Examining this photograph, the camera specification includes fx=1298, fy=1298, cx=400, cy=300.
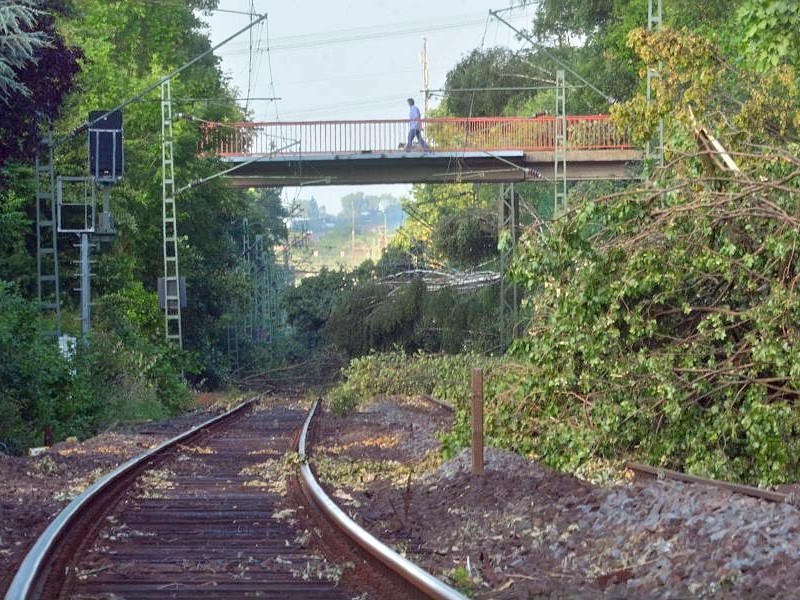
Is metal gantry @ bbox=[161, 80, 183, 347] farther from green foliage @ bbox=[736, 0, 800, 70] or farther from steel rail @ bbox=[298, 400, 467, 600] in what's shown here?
steel rail @ bbox=[298, 400, 467, 600]

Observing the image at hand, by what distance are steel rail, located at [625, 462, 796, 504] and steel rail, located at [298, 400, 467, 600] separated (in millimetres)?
3184

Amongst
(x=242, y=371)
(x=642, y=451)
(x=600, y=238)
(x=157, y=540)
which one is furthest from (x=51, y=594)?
(x=242, y=371)

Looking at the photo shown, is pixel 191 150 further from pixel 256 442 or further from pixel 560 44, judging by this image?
pixel 256 442

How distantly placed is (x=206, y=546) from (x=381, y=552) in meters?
1.91

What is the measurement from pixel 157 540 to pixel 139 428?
49.4 feet

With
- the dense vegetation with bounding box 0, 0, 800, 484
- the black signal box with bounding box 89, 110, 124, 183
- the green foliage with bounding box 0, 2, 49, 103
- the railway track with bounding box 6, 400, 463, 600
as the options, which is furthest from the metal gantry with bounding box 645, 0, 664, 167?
the black signal box with bounding box 89, 110, 124, 183

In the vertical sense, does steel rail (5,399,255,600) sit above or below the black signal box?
below

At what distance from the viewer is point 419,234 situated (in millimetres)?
87188

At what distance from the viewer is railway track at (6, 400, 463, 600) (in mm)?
8203

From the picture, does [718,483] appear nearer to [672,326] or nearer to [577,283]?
[672,326]

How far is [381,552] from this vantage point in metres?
8.70

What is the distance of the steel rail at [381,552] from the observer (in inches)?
289

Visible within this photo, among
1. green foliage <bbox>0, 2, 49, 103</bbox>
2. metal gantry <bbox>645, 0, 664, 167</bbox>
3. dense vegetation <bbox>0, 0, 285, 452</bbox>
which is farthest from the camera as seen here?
dense vegetation <bbox>0, 0, 285, 452</bbox>

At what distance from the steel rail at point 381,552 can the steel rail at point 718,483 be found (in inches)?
125
